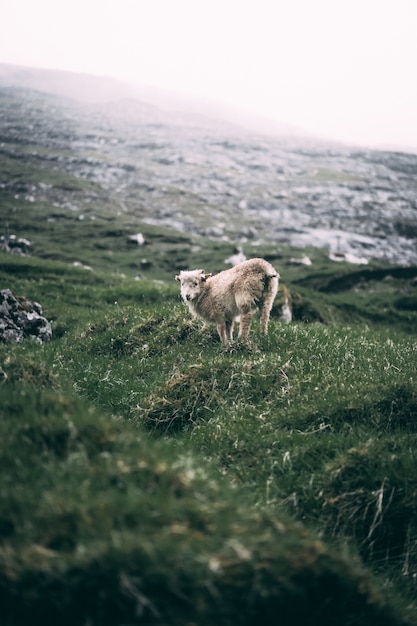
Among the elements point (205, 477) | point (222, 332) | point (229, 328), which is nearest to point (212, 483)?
point (205, 477)

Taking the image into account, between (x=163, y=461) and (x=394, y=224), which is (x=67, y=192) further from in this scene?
(x=163, y=461)

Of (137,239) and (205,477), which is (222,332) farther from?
(137,239)

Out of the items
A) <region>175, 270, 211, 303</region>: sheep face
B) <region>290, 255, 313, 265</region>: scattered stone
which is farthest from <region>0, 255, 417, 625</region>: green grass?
<region>290, 255, 313, 265</region>: scattered stone

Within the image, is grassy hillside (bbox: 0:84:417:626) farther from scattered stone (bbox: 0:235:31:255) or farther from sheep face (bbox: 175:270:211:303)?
scattered stone (bbox: 0:235:31:255)

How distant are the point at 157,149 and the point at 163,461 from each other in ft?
477

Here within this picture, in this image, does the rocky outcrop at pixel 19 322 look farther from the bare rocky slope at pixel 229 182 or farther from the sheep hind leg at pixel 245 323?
the bare rocky slope at pixel 229 182

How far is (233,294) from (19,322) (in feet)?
23.0

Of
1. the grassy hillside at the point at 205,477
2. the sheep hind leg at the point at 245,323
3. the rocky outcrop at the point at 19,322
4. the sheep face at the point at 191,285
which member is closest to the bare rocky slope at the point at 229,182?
the rocky outcrop at the point at 19,322

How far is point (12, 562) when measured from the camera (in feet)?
11.0

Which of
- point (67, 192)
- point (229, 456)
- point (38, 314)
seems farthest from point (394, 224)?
point (229, 456)

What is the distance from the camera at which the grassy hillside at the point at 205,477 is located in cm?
338

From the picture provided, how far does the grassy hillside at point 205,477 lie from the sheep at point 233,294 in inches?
21.7

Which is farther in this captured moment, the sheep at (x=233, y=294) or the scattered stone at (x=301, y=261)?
the scattered stone at (x=301, y=261)

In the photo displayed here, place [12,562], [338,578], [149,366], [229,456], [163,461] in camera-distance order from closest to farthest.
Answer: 1. [12,562]
2. [338,578]
3. [163,461]
4. [229,456]
5. [149,366]
